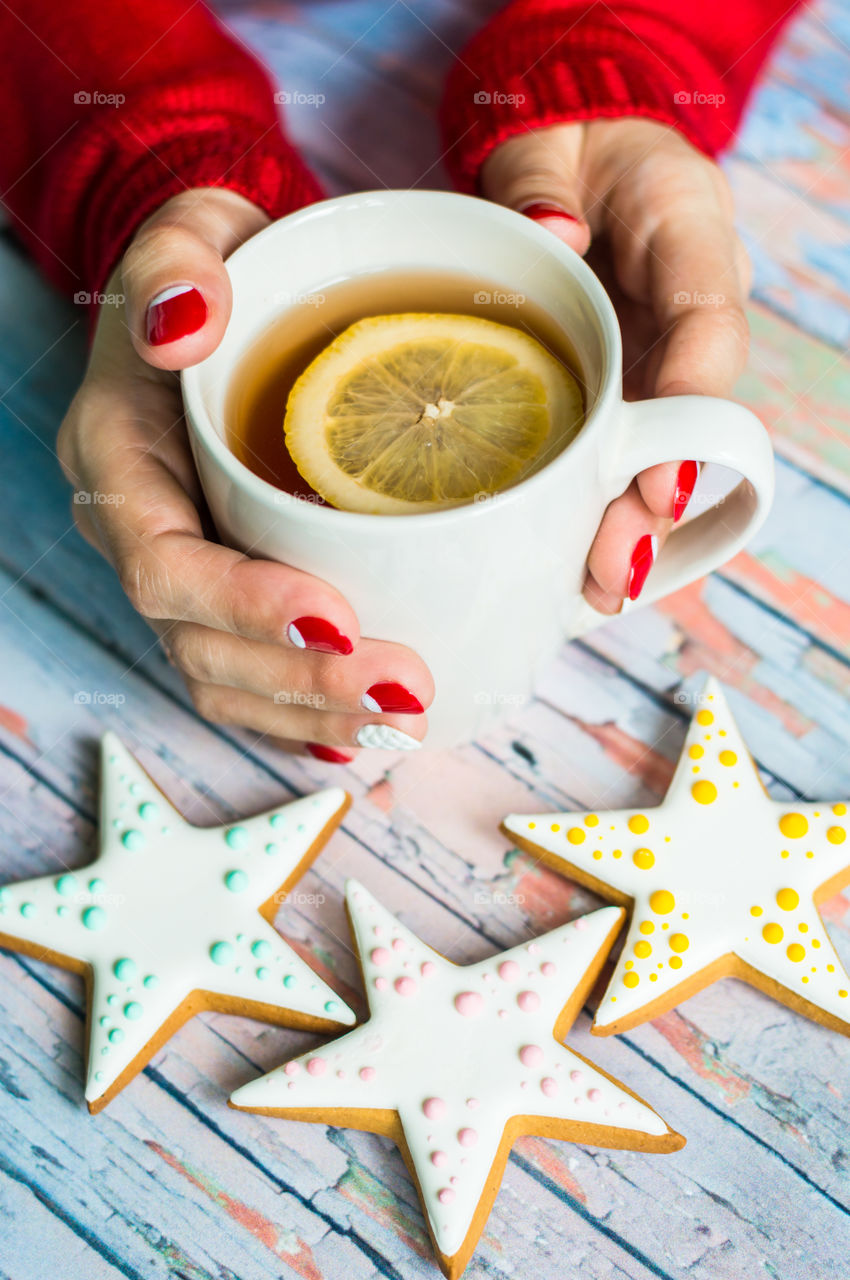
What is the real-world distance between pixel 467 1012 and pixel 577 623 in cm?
34

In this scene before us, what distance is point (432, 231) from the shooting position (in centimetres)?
81

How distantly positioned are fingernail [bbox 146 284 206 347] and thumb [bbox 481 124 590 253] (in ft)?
1.15

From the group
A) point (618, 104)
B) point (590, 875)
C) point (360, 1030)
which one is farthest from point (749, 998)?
point (618, 104)

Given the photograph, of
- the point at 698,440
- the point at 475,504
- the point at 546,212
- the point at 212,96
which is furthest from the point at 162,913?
the point at 212,96

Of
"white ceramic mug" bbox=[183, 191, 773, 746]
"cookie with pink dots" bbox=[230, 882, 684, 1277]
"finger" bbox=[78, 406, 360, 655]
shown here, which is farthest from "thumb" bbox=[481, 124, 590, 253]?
"cookie with pink dots" bbox=[230, 882, 684, 1277]

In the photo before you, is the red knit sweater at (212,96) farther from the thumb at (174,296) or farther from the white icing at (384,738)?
the white icing at (384,738)

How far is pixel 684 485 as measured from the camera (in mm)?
786

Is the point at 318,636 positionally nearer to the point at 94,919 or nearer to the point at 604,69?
the point at 94,919

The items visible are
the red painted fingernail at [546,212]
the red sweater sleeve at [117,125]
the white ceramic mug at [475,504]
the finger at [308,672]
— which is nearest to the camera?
the white ceramic mug at [475,504]

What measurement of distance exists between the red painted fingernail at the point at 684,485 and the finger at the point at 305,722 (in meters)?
0.27

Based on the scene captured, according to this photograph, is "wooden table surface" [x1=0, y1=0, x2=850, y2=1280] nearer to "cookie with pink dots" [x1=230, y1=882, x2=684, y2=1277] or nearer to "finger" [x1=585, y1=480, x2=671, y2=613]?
"cookie with pink dots" [x1=230, y1=882, x2=684, y2=1277]

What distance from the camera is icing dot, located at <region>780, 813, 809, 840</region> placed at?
85 cm

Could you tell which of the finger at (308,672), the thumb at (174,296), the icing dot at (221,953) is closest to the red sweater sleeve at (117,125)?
the thumb at (174,296)

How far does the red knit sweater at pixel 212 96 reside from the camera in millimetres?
1033
